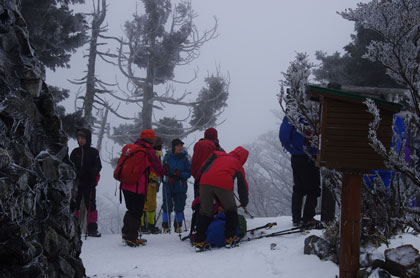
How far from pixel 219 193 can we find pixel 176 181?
2723mm

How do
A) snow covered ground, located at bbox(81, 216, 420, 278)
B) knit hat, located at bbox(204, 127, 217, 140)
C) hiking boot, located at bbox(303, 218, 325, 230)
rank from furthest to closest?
knit hat, located at bbox(204, 127, 217, 140) → hiking boot, located at bbox(303, 218, 325, 230) → snow covered ground, located at bbox(81, 216, 420, 278)

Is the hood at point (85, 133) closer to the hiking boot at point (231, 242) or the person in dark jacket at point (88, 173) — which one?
the person in dark jacket at point (88, 173)

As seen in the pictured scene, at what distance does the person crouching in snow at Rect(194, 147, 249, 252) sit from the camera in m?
6.33

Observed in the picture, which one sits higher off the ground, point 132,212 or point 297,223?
point 132,212

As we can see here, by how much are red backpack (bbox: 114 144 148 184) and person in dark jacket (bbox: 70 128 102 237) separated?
1.57 meters

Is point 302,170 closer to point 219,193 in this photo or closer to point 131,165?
point 219,193

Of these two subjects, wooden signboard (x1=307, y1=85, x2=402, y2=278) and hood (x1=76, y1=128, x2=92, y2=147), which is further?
hood (x1=76, y1=128, x2=92, y2=147)

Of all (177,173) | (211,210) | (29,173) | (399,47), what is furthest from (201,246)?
(399,47)

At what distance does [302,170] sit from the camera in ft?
20.8

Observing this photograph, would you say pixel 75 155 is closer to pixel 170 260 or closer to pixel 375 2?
pixel 170 260

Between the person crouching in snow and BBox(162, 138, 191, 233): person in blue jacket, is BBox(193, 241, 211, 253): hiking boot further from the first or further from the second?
BBox(162, 138, 191, 233): person in blue jacket

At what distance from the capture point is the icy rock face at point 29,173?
10.7 ft

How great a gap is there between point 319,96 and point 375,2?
3.26 ft

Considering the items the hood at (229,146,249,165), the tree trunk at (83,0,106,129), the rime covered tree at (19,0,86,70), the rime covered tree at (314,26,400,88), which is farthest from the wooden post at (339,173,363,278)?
the tree trunk at (83,0,106,129)
